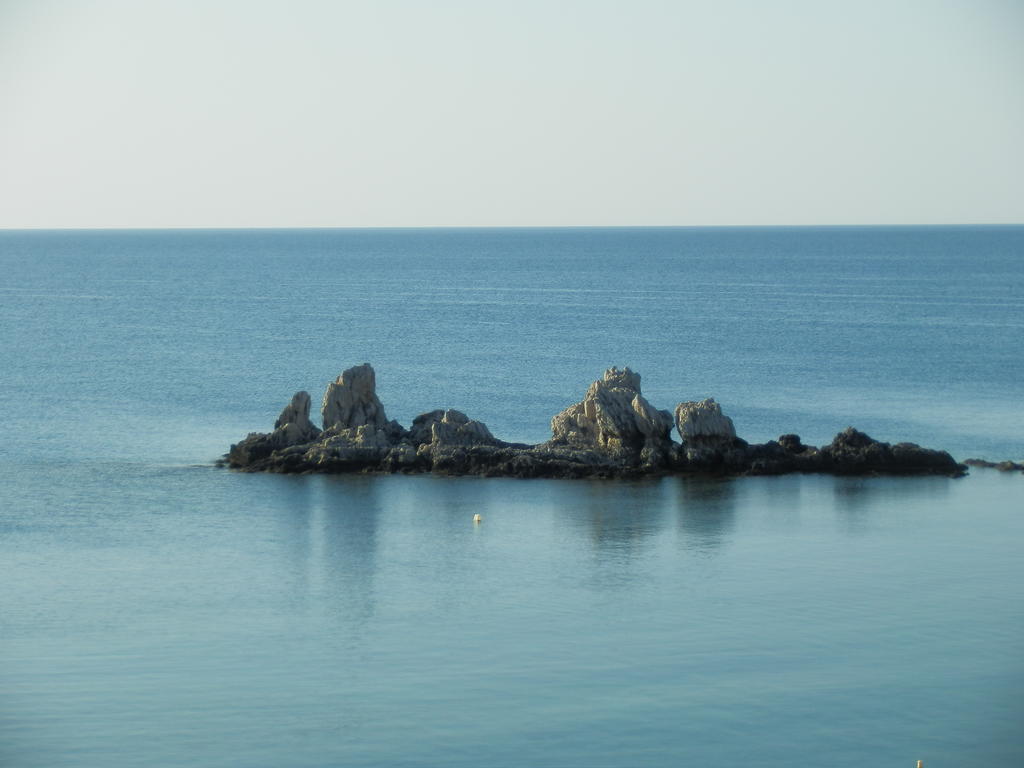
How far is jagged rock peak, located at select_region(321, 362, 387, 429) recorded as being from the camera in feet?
173

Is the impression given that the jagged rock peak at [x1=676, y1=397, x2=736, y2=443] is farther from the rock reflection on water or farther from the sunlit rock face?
the sunlit rock face

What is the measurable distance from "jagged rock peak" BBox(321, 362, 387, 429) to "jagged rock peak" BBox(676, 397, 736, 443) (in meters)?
11.2

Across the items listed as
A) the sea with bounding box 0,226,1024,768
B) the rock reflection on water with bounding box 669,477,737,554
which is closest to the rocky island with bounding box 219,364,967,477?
the sea with bounding box 0,226,1024,768

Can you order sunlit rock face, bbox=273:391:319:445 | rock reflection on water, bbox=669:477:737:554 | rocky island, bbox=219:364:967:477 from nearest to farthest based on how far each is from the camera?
1. rock reflection on water, bbox=669:477:737:554
2. rocky island, bbox=219:364:967:477
3. sunlit rock face, bbox=273:391:319:445

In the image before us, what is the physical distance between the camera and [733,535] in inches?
1724

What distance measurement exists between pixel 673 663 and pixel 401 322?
→ 3115 inches

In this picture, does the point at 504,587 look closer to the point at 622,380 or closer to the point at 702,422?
the point at 702,422

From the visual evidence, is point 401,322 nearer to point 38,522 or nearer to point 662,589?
point 38,522

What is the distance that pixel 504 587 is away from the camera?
3856 cm

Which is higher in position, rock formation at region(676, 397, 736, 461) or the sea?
rock formation at region(676, 397, 736, 461)

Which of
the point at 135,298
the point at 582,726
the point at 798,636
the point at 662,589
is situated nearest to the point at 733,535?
the point at 662,589

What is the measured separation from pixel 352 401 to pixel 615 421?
381 inches

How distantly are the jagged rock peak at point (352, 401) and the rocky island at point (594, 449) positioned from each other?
4 cm

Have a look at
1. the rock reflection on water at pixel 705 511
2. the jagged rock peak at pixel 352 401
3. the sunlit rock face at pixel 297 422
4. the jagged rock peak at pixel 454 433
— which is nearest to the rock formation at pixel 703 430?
the rock reflection on water at pixel 705 511
